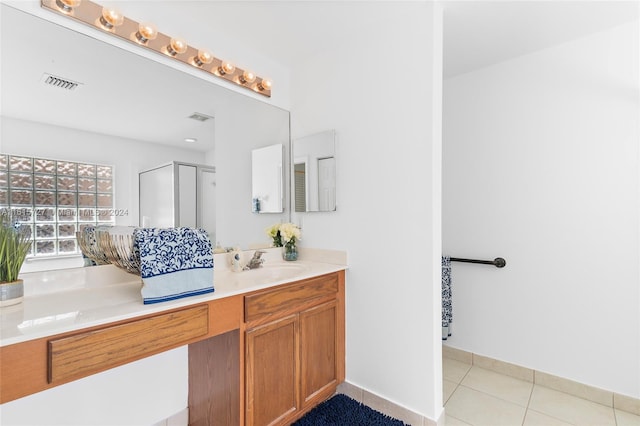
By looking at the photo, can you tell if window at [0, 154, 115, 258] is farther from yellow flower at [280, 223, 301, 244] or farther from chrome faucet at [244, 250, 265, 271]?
yellow flower at [280, 223, 301, 244]

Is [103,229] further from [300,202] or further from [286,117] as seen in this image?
[286,117]

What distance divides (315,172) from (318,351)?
3.88 feet

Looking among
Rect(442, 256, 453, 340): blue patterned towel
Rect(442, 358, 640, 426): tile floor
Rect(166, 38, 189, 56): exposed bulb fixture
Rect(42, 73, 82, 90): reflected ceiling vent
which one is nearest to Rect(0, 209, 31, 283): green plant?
Rect(42, 73, 82, 90): reflected ceiling vent

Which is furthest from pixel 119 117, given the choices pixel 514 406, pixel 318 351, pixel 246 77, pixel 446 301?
pixel 514 406

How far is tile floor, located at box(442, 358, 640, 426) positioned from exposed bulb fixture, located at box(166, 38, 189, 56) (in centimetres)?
261

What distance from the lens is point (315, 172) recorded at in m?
2.22

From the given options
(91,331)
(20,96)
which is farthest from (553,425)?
(20,96)

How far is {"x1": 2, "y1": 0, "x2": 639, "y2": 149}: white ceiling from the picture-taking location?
4.34 feet

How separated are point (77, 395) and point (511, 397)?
2455 millimetres

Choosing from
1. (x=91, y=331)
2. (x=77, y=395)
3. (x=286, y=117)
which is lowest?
(x=77, y=395)

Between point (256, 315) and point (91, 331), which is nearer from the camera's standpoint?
point (91, 331)

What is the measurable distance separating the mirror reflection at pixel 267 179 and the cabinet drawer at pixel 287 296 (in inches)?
27.9

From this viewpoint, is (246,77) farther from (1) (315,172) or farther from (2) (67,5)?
(2) (67,5)

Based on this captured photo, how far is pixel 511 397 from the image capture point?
202 centimetres
